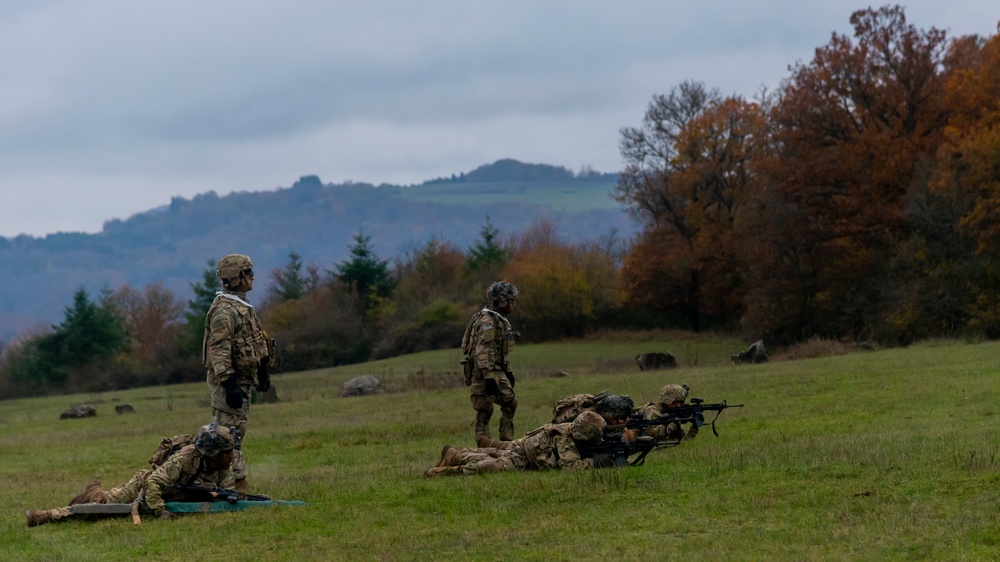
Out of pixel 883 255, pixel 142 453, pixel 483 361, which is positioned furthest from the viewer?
pixel 883 255

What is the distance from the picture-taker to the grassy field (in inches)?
428

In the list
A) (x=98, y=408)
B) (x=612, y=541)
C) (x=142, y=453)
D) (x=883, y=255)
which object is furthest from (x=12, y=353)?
(x=612, y=541)

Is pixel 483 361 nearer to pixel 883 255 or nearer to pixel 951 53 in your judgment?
pixel 883 255

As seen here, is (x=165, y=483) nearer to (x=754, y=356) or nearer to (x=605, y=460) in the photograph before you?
(x=605, y=460)

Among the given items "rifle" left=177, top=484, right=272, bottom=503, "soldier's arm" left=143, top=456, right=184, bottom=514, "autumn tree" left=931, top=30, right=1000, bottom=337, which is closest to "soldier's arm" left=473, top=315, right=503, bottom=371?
"rifle" left=177, top=484, right=272, bottom=503

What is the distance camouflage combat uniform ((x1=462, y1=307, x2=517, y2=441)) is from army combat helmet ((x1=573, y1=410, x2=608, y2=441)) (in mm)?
3151

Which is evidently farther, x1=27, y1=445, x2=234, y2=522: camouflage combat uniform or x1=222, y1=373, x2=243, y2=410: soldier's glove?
x1=222, y1=373, x2=243, y2=410: soldier's glove

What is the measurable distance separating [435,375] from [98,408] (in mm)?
14037

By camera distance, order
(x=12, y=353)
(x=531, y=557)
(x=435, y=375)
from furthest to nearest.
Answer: (x=12, y=353) → (x=435, y=375) → (x=531, y=557)

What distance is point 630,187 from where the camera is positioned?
279 ft

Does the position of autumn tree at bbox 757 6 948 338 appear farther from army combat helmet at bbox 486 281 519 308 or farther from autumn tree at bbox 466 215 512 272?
army combat helmet at bbox 486 281 519 308

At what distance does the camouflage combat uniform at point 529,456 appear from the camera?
51.0ft

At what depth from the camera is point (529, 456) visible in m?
15.9

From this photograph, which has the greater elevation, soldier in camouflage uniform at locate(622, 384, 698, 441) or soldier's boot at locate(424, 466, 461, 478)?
soldier in camouflage uniform at locate(622, 384, 698, 441)
